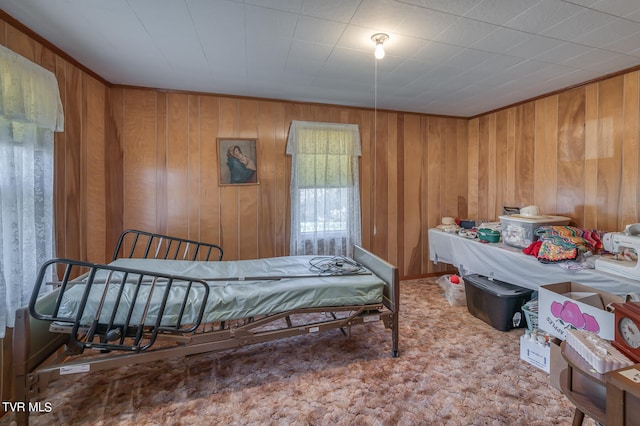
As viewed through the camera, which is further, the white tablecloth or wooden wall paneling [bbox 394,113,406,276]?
wooden wall paneling [bbox 394,113,406,276]

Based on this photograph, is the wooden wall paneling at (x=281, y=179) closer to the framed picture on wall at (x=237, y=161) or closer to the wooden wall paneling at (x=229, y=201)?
the framed picture on wall at (x=237, y=161)

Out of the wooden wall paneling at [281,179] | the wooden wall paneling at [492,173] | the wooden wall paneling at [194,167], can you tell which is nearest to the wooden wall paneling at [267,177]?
the wooden wall paneling at [281,179]

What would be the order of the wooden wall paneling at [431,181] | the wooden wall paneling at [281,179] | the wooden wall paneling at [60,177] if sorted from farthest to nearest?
the wooden wall paneling at [431,181] < the wooden wall paneling at [281,179] < the wooden wall paneling at [60,177]

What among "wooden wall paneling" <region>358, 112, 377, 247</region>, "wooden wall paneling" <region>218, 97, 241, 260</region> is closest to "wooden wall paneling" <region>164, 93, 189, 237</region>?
"wooden wall paneling" <region>218, 97, 241, 260</region>

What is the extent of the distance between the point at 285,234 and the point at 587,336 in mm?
2818

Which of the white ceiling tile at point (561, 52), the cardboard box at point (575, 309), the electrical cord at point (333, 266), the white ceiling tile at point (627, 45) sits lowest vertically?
the cardboard box at point (575, 309)

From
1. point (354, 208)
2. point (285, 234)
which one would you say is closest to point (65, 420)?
point (285, 234)

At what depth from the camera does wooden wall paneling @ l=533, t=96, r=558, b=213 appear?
3.11 meters

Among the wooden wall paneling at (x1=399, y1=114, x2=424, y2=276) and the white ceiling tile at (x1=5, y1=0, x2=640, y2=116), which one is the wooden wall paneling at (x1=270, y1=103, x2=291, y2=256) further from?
the wooden wall paneling at (x1=399, y1=114, x2=424, y2=276)

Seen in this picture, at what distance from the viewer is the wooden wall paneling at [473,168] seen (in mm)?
4129

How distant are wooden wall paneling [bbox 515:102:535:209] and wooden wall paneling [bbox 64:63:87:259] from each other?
4.76 m

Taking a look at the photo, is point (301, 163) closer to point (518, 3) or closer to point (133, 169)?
point (133, 169)

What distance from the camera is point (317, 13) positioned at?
5.69 ft

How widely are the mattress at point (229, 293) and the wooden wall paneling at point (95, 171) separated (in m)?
0.69
